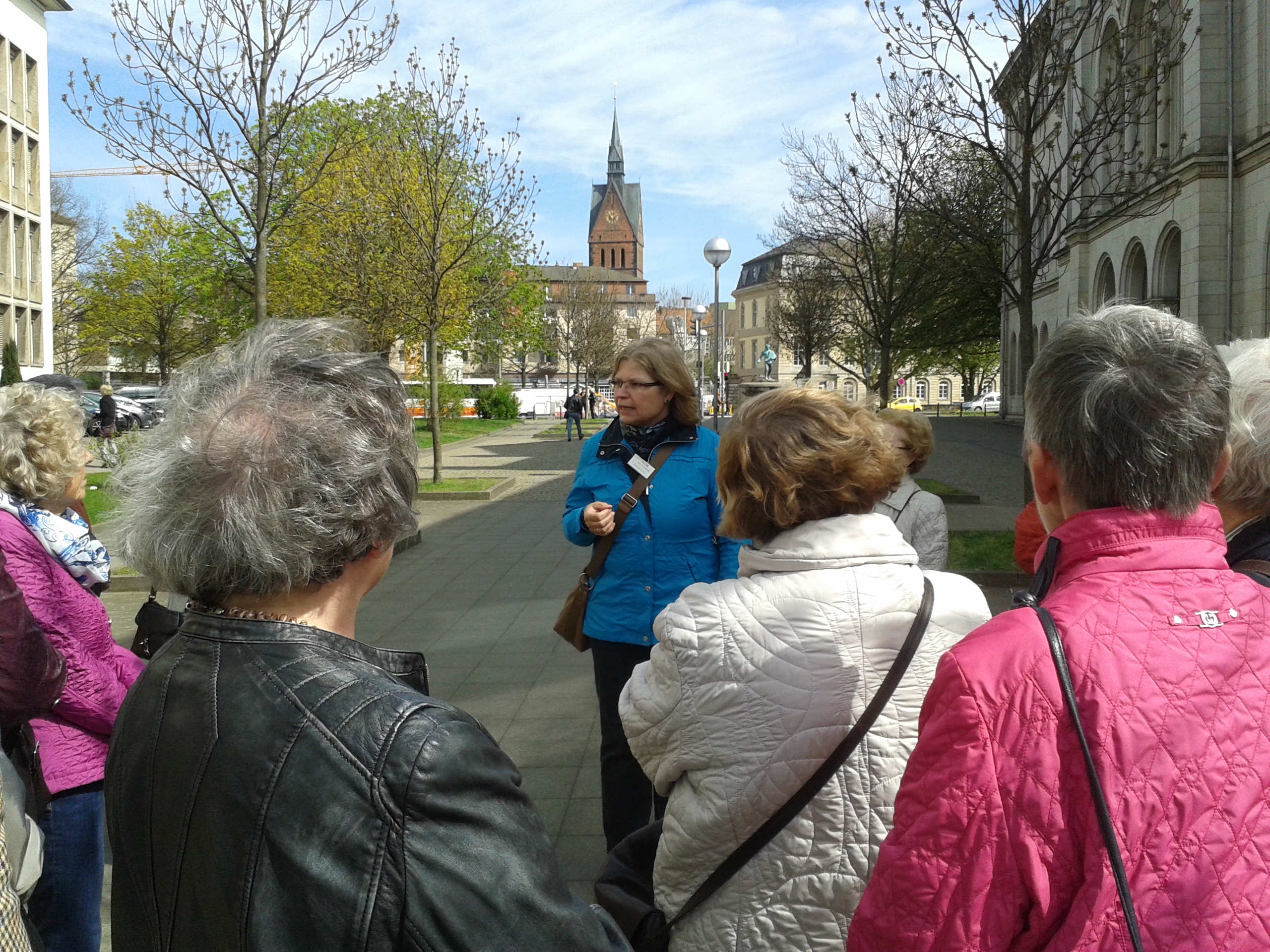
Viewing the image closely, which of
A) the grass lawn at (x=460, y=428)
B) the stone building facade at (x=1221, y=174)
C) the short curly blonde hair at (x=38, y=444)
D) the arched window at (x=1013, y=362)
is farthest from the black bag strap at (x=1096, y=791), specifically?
the arched window at (x=1013, y=362)

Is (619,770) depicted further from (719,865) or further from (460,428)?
(460,428)

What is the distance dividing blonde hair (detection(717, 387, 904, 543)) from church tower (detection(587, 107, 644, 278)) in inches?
5942

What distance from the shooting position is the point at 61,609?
296cm

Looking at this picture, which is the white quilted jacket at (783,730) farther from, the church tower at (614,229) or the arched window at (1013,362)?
the church tower at (614,229)

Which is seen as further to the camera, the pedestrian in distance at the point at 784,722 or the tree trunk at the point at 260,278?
the tree trunk at the point at 260,278

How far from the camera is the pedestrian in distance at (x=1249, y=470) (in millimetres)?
2254

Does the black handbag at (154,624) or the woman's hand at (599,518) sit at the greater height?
the woman's hand at (599,518)

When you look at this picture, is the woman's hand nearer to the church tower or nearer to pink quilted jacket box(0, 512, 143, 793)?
pink quilted jacket box(0, 512, 143, 793)

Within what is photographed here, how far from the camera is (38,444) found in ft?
10.6

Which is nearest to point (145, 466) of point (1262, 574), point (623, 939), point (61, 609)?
point (623, 939)

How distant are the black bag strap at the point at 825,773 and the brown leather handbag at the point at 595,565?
5.87 feet

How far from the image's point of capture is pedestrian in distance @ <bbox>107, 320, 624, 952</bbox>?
124 cm

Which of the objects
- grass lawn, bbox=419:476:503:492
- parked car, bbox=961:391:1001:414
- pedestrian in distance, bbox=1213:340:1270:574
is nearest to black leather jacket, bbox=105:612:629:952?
pedestrian in distance, bbox=1213:340:1270:574

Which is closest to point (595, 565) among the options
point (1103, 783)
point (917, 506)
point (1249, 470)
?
point (917, 506)
